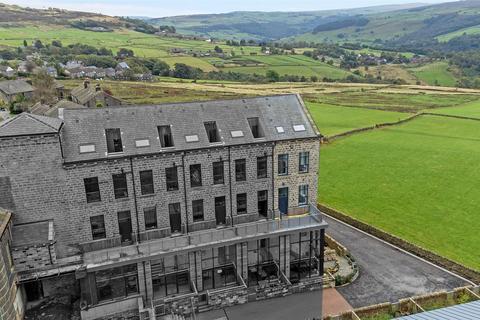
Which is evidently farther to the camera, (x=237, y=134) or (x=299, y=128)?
(x=299, y=128)

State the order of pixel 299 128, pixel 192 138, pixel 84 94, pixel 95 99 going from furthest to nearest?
1. pixel 84 94
2. pixel 95 99
3. pixel 299 128
4. pixel 192 138

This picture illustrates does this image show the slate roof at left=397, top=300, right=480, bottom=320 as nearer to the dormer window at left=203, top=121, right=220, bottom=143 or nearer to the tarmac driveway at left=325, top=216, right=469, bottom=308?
the tarmac driveway at left=325, top=216, right=469, bottom=308

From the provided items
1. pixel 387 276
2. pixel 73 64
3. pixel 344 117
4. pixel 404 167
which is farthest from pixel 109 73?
pixel 387 276

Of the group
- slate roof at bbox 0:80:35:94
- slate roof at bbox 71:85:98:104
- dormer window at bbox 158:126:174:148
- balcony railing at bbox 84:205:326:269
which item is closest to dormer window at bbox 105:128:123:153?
dormer window at bbox 158:126:174:148

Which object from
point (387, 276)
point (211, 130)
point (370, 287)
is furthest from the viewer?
point (387, 276)

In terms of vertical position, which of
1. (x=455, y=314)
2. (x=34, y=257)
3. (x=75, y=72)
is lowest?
(x=455, y=314)

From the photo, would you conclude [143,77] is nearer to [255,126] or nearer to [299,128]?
[255,126]
